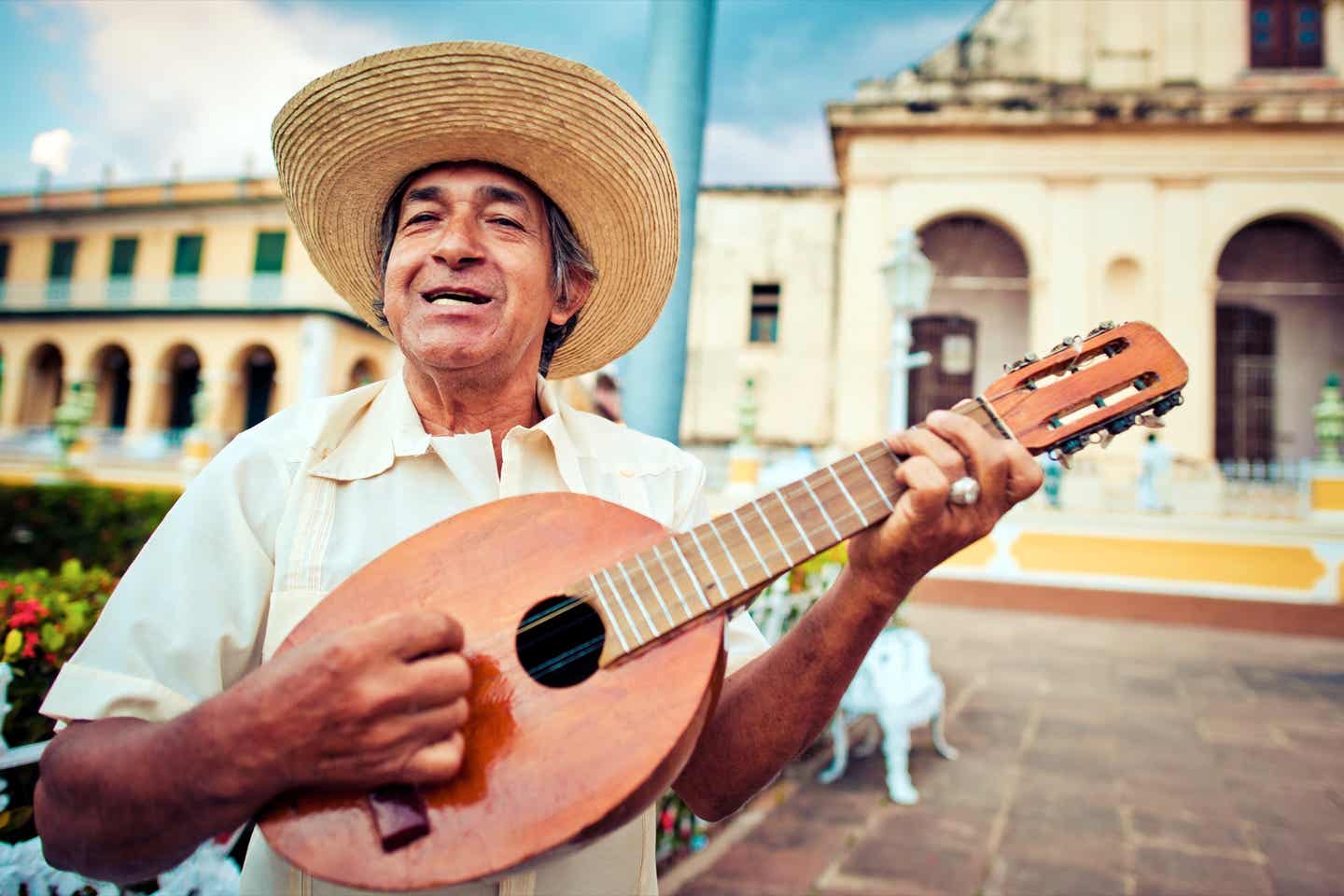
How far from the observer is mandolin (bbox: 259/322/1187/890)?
92 centimetres

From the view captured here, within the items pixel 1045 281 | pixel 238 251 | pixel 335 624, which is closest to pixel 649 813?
pixel 335 624

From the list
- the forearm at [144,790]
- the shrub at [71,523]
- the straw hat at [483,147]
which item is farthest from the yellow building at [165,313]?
the forearm at [144,790]

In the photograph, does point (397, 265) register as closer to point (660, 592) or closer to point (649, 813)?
point (660, 592)

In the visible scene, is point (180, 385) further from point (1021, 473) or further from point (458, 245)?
point (1021, 473)

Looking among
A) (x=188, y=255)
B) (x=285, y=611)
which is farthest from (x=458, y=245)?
(x=188, y=255)

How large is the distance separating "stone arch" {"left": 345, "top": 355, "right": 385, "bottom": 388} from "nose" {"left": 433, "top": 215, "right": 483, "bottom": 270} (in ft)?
79.8

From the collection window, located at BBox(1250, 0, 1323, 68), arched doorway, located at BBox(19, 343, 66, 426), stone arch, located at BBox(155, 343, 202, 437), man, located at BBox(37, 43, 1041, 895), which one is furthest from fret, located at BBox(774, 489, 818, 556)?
arched doorway, located at BBox(19, 343, 66, 426)

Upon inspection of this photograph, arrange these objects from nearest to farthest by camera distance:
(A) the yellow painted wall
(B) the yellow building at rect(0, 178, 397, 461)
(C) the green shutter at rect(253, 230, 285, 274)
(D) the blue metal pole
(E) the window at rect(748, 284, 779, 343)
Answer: (D) the blue metal pole < (A) the yellow painted wall < (E) the window at rect(748, 284, 779, 343) < (B) the yellow building at rect(0, 178, 397, 461) < (C) the green shutter at rect(253, 230, 285, 274)

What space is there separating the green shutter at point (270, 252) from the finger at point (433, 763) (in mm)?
27231

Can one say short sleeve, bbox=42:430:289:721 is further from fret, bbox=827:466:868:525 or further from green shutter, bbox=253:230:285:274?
green shutter, bbox=253:230:285:274

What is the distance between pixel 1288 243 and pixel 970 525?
828 inches

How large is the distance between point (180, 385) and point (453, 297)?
30681 mm

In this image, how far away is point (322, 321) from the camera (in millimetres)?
22641

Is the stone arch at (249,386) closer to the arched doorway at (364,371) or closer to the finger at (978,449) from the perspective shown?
the arched doorway at (364,371)
